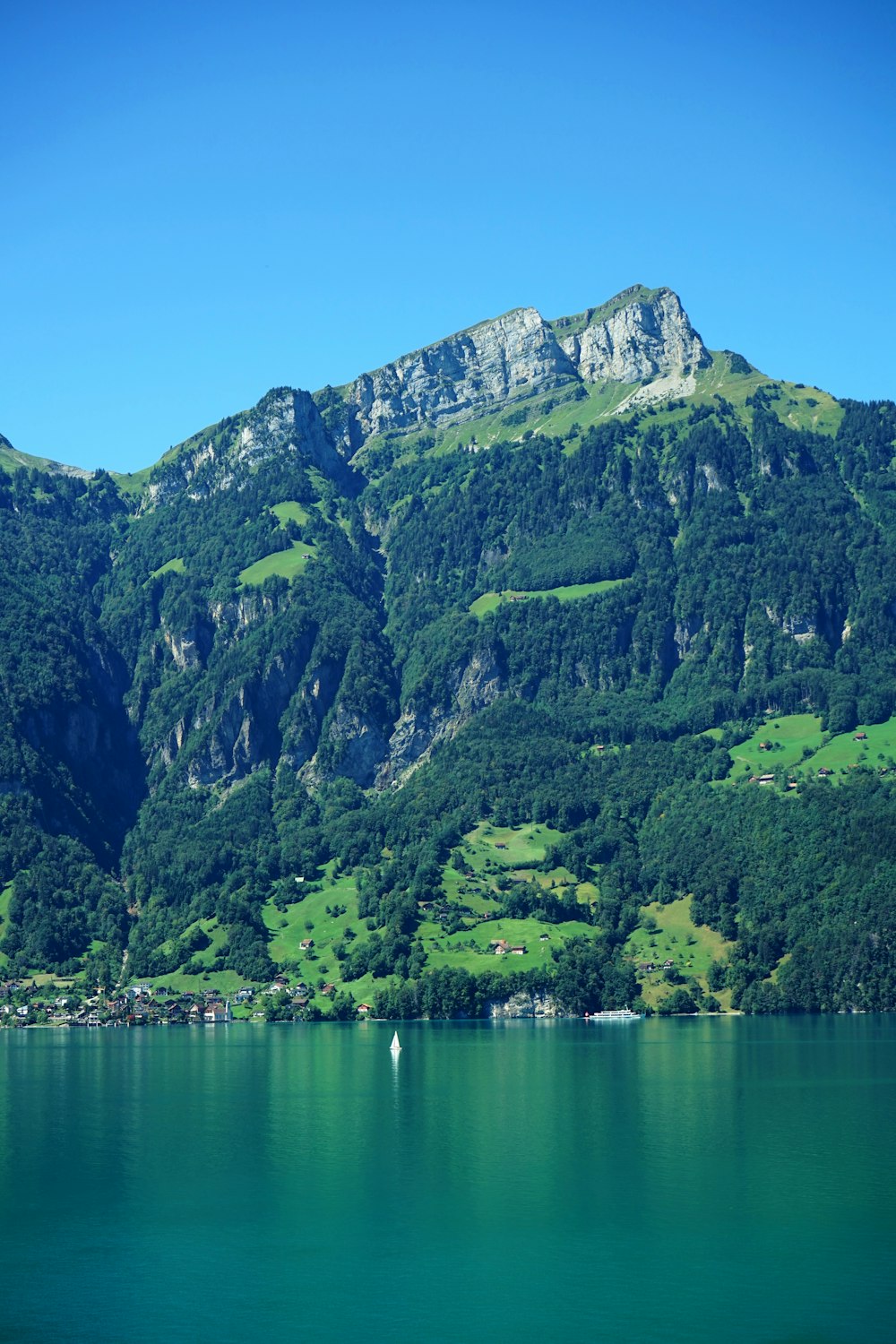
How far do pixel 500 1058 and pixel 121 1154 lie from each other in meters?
70.1

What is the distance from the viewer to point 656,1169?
98125mm

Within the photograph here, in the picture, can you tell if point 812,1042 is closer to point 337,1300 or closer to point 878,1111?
point 878,1111

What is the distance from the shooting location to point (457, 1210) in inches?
3465

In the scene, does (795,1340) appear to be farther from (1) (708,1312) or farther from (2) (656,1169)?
(2) (656,1169)

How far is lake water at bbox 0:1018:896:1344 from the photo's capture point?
227ft

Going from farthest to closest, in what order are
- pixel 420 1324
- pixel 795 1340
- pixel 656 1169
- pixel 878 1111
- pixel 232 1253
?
pixel 878 1111 → pixel 656 1169 → pixel 232 1253 → pixel 420 1324 → pixel 795 1340

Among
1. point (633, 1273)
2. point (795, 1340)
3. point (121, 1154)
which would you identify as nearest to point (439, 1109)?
point (121, 1154)

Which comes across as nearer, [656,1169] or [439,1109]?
[656,1169]

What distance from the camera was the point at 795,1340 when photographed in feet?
211

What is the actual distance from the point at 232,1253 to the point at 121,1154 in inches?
1226

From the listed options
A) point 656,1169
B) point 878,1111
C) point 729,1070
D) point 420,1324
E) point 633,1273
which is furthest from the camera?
point 729,1070

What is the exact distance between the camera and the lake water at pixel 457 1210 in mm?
69125

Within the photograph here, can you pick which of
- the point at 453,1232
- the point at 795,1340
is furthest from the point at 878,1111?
the point at 795,1340

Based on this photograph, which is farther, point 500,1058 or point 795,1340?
point 500,1058
